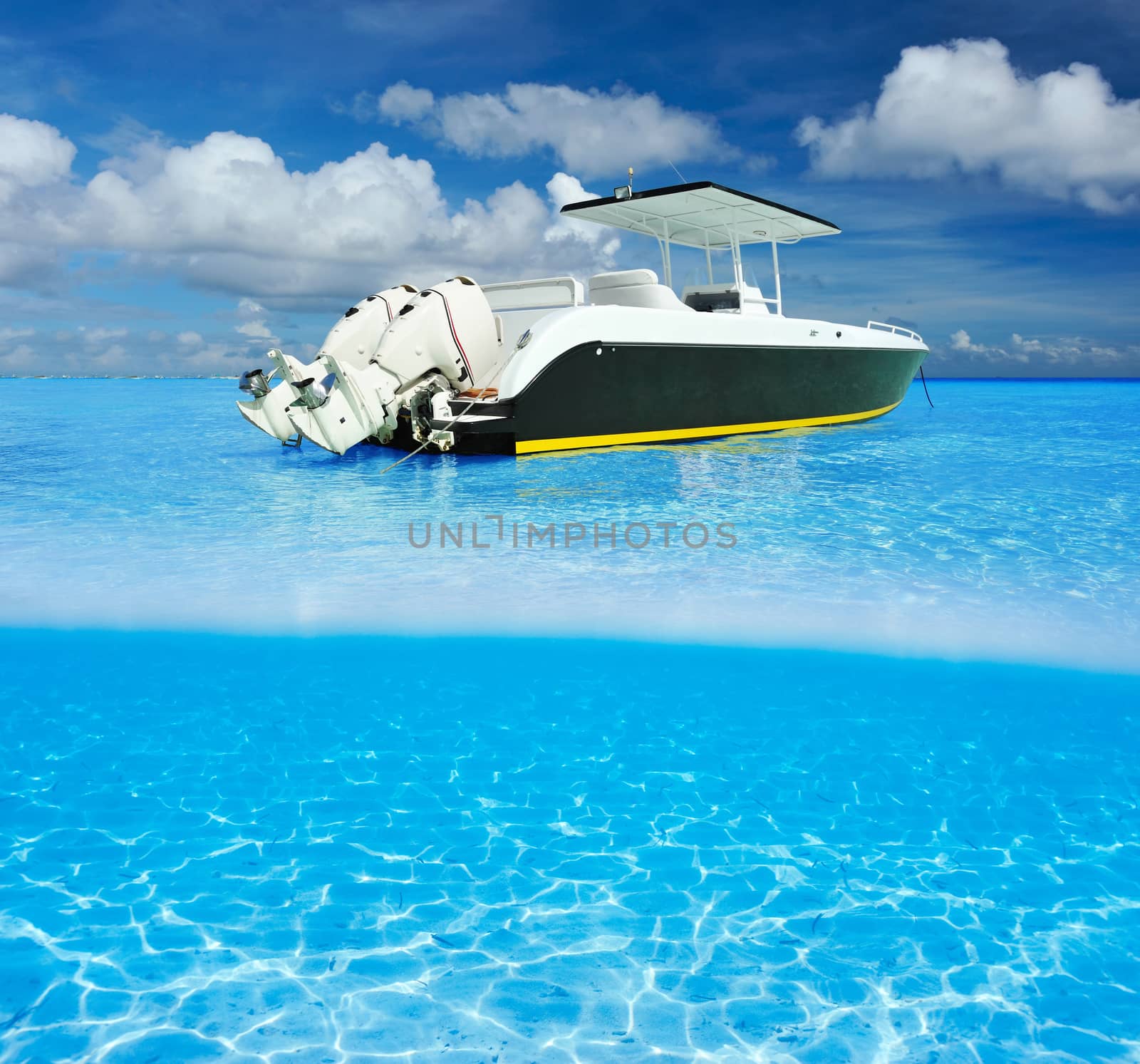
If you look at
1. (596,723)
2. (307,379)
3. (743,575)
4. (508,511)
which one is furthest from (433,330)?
(596,723)

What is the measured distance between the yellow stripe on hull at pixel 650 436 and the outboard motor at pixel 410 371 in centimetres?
126

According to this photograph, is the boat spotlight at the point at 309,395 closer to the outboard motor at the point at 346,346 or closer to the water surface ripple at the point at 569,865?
the outboard motor at the point at 346,346

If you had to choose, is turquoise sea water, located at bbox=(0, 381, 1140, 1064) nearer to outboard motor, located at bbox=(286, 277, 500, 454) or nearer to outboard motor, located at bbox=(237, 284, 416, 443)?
outboard motor, located at bbox=(286, 277, 500, 454)

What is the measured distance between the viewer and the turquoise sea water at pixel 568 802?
5.95 ft

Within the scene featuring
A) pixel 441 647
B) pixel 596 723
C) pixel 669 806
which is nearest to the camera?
pixel 669 806

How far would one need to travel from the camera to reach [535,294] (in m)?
11.2

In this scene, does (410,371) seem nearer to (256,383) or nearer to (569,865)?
(256,383)

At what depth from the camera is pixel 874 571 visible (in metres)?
5.27

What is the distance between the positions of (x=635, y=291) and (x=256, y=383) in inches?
191

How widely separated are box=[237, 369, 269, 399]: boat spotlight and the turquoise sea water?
495 centimetres

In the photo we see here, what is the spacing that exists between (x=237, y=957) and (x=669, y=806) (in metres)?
1.23

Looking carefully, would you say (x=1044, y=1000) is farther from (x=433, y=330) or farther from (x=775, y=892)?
(x=433, y=330)

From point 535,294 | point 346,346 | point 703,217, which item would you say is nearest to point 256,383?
point 346,346

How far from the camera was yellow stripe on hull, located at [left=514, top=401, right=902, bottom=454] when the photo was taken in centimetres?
1009
